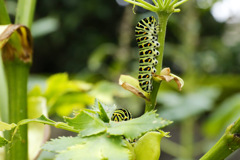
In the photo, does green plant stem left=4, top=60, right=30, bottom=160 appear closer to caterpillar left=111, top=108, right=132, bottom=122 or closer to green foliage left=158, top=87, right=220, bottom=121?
caterpillar left=111, top=108, right=132, bottom=122

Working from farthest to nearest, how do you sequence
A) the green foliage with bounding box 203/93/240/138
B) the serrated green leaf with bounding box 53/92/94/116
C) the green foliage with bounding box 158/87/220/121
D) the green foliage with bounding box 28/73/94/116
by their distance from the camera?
the green foliage with bounding box 158/87/220/121, the green foliage with bounding box 203/93/240/138, the serrated green leaf with bounding box 53/92/94/116, the green foliage with bounding box 28/73/94/116

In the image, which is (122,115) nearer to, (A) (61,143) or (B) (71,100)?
(A) (61,143)

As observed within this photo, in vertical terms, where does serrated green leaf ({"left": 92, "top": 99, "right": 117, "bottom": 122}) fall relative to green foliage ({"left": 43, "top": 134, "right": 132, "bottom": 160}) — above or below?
above

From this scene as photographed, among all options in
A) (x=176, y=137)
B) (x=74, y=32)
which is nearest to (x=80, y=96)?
(x=176, y=137)

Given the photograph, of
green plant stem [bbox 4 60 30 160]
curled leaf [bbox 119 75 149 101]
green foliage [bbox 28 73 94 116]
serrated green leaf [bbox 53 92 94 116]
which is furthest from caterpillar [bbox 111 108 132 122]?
serrated green leaf [bbox 53 92 94 116]

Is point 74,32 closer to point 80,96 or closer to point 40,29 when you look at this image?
point 40,29

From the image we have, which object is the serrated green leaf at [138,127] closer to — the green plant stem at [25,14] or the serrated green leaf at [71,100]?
the green plant stem at [25,14]

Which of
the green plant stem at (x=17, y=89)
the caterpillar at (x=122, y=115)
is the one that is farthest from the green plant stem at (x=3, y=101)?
the caterpillar at (x=122, y=115)

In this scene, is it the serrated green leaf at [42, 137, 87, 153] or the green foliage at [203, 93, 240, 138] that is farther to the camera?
the green foliage at [203, 93, 240, 138]

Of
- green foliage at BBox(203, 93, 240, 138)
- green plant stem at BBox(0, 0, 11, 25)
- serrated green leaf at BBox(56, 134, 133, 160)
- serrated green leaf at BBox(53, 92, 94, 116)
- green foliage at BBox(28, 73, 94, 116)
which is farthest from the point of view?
green foliage at BBox(203, 93, 240, 138)
